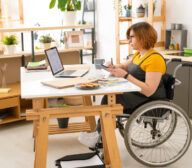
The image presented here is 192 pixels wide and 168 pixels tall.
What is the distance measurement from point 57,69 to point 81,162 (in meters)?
0.87

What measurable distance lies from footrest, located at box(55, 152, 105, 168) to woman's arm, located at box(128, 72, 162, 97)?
1.87 ft

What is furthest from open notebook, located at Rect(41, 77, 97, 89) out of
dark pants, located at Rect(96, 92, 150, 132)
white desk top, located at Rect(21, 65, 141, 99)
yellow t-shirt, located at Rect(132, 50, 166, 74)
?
yellow t-shirt, located at Rect(132, 50, 166, 74)

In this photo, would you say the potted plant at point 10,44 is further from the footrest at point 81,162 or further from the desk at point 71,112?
the footrest at point 81,162

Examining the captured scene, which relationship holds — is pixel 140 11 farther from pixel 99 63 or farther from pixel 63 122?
pixel 63 122

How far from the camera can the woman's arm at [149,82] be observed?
8.16ft

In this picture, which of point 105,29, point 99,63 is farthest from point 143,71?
point 105,29

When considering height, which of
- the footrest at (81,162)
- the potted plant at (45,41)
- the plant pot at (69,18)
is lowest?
the footrest at (81,162)

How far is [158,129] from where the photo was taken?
113 inches

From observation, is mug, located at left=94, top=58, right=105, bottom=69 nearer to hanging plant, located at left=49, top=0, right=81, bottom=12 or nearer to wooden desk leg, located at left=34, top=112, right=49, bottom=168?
wooden desk leg, located at left=34, top=112, right=49, bottom=168

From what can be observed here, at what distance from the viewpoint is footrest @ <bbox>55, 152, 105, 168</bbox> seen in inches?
91.4

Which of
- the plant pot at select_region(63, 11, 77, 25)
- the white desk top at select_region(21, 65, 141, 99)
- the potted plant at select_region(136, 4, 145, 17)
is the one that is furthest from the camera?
the potted plant at select_region(136, 4, 145, 17)

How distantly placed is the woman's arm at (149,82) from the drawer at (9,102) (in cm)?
151

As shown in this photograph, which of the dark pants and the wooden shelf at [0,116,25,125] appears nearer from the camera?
the dark pants

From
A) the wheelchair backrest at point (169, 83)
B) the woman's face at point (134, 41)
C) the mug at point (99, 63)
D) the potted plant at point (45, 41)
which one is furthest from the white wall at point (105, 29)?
the wheelchair backrest at point (169, 83)
